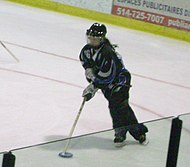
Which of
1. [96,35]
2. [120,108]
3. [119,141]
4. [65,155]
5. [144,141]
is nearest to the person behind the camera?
[65,155]

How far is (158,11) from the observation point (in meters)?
9.31

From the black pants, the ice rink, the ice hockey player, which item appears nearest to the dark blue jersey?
the ice hockey player

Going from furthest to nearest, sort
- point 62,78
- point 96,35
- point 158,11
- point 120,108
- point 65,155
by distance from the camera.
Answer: point 158,11 → point 62,78 → point 120,108 → point 96,35 → point 65,155

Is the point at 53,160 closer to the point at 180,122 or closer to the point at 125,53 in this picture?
the point at 180,122

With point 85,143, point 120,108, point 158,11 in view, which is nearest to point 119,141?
point 85,143

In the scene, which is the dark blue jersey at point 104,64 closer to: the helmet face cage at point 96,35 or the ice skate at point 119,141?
the helmet face cage at point 96,35

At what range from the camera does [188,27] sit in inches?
352

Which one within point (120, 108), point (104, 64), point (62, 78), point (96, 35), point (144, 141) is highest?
point (96, 35)

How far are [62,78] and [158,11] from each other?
3.72 metres

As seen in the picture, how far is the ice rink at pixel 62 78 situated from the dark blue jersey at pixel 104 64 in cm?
67

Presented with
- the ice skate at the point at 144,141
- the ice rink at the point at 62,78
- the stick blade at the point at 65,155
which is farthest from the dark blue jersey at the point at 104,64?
the stick blade at the point at 65,155

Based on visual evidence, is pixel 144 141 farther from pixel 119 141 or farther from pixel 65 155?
pixel 65 155

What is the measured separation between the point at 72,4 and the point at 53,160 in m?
8.26

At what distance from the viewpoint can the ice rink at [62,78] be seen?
4.35 m
